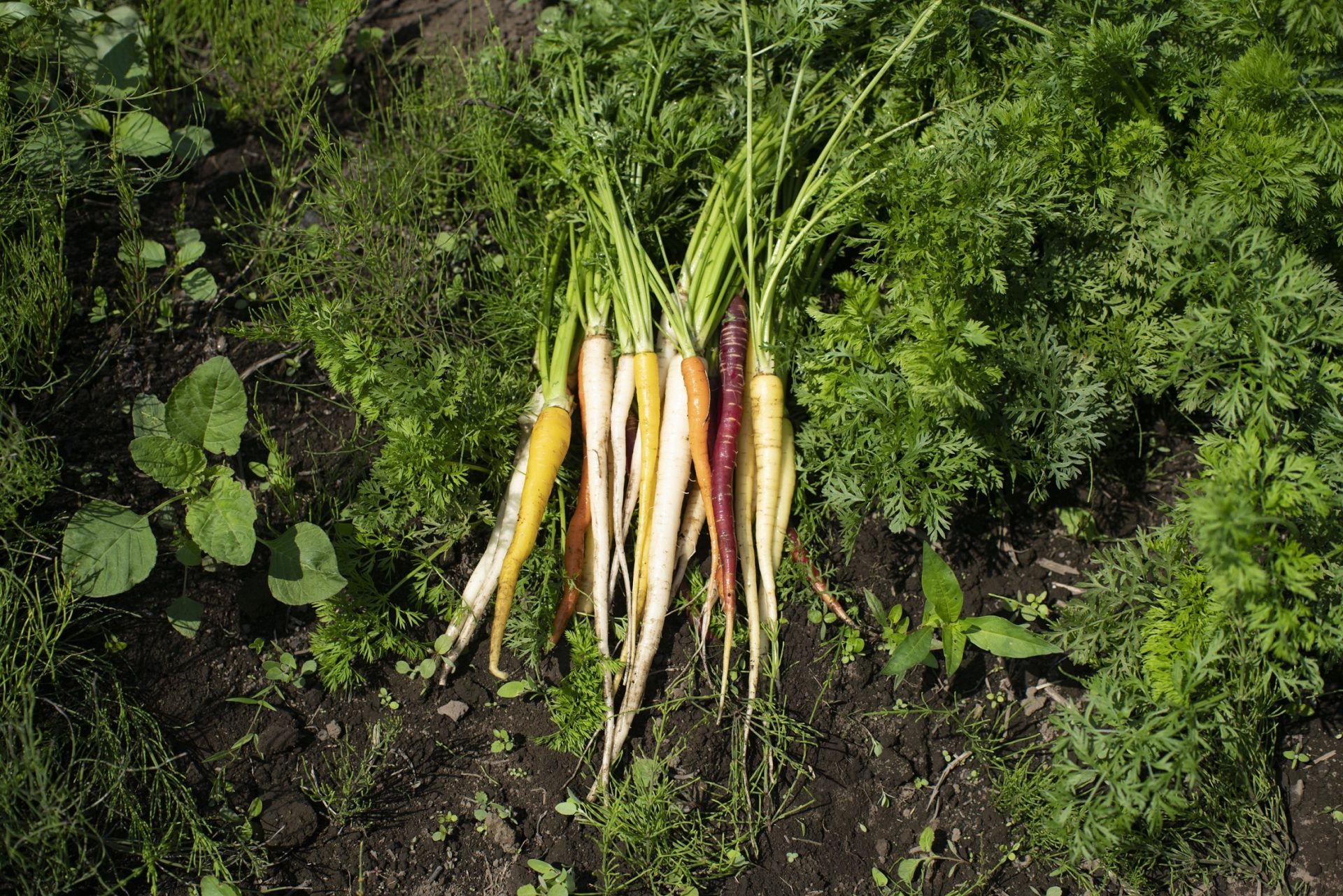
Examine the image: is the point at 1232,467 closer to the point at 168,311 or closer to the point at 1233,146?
the point at 1233,146

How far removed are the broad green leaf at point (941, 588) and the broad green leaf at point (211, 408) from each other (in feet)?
5.78

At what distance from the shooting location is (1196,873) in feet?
7.08

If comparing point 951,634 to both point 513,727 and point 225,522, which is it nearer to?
point 513,727

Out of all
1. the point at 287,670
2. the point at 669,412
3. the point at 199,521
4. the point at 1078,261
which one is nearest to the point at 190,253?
the point at 199,521

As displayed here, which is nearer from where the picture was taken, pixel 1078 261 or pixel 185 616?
pixel 185 616

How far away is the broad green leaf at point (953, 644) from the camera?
7.47 ft

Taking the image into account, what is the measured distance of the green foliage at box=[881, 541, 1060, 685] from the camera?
2254 millimetres

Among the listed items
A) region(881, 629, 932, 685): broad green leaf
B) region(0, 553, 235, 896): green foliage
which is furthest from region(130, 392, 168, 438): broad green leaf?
region(881, 629, 932, 685): broad green leaf

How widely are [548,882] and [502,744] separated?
35 centimetres

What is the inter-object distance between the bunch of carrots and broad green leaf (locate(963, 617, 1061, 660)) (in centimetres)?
51

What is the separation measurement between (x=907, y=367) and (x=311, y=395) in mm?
1701

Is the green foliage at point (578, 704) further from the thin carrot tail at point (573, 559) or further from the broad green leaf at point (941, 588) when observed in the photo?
the broad green leaf at point (941, 588)

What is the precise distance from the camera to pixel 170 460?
2248 millimetres

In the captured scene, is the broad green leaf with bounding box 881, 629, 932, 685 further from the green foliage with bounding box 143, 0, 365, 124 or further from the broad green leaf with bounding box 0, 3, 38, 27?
the broad green leaf with bounding box 0, 3, 38, 27
